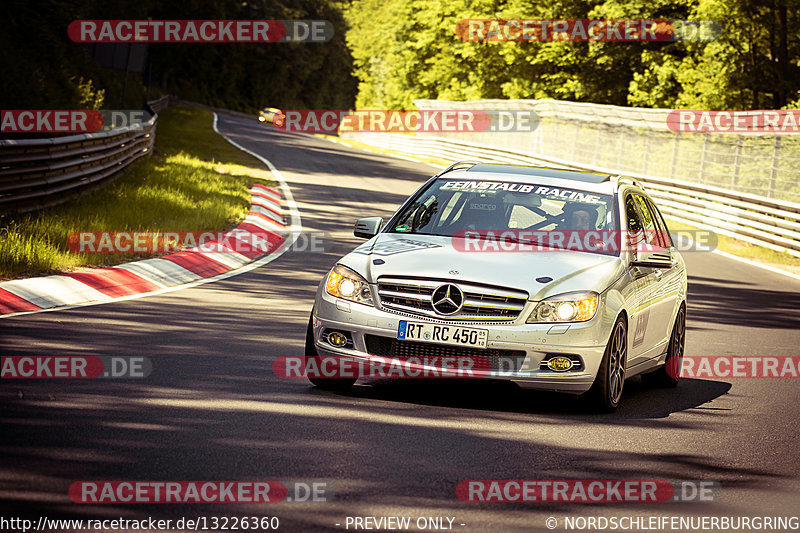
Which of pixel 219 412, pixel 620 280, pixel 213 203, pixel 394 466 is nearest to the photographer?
pixel 394 466

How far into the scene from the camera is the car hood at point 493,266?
24.7ft

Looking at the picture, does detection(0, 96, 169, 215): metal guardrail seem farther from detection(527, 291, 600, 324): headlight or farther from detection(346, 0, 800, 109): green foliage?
detection(346, 0, 800, 109): green foliage

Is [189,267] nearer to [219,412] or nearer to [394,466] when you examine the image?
[219,412]

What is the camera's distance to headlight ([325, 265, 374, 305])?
25.2 ft

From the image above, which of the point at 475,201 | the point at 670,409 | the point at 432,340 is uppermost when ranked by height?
the point at 475,201

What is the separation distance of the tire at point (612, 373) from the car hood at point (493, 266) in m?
0.40

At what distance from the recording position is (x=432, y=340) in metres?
Answer: 7.41

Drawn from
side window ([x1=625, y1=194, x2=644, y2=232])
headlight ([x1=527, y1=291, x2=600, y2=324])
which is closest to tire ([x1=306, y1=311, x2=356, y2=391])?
headlight ([x1=527, y1=291, x2=600, y2=324])

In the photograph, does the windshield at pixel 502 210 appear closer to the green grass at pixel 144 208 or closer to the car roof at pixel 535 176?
the car roof at pixel 535 176

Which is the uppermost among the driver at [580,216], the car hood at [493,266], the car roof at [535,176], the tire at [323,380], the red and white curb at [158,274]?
the car roof at [535,176]

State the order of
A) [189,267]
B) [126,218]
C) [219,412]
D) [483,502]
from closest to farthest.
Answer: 1. [483,502]
2. [219,412]
3. [189,267]
4. [126,218]

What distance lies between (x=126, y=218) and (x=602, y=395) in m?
9.84

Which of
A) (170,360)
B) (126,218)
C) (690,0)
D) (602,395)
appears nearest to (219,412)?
(170,360)

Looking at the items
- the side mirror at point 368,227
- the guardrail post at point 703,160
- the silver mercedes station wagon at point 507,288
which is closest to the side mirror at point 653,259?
the silver mercedes station wagon at point 507,288
